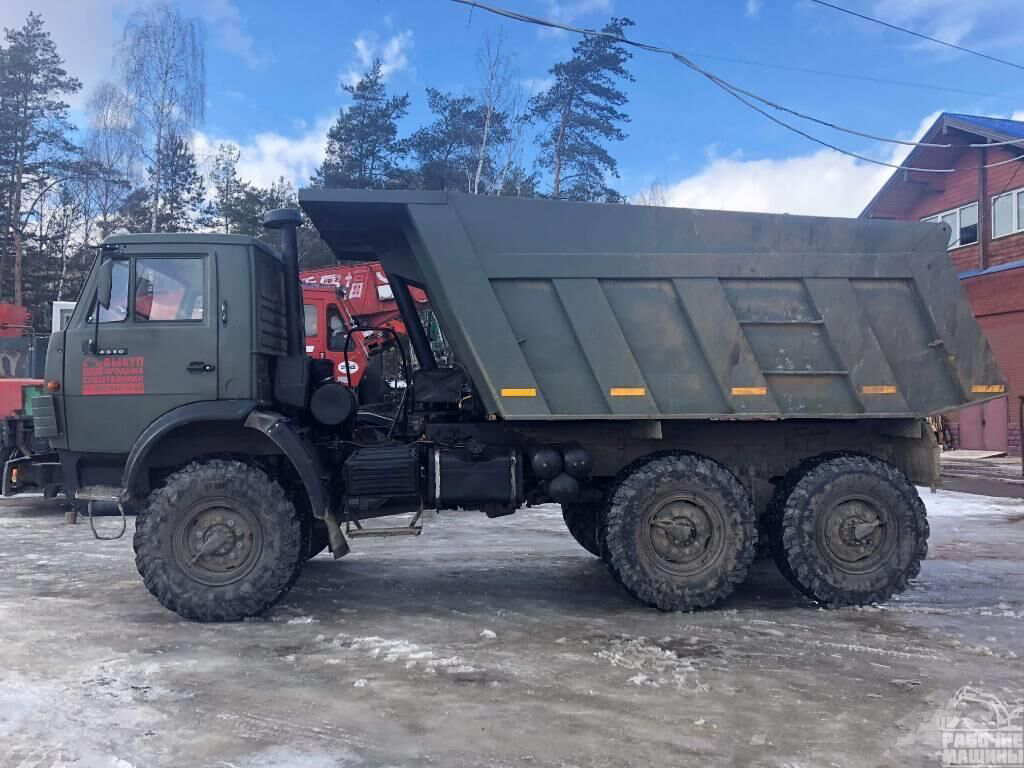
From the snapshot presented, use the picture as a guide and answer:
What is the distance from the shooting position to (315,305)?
11055 mm

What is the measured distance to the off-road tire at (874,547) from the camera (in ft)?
20.1

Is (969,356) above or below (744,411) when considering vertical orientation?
above

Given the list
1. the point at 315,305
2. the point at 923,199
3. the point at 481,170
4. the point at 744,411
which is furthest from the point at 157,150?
the point at 744,411

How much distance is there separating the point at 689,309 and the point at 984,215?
1934 cm

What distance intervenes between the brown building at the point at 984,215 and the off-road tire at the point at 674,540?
45.3 ft

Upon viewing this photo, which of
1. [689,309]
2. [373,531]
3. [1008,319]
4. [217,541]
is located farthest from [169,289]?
[1008,319]

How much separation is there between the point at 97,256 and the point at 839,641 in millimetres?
5960

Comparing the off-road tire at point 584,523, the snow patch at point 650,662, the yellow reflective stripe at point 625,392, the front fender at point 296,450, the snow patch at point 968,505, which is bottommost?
the snow patch at point 968,505

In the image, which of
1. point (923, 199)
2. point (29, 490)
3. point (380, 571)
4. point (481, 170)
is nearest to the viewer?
point (29, 490)

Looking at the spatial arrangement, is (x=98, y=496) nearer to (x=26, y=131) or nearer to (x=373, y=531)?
(x=373, y=531)

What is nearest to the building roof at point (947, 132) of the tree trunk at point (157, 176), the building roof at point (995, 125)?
the building roof at point (995, 125)

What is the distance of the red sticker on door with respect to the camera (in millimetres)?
5867

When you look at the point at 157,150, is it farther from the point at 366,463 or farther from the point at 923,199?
the point at 366,463

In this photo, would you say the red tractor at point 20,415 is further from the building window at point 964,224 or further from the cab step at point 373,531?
the building window at point 964,224
